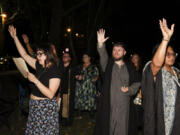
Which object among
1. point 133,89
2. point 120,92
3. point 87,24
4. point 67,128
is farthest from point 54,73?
point 87,24

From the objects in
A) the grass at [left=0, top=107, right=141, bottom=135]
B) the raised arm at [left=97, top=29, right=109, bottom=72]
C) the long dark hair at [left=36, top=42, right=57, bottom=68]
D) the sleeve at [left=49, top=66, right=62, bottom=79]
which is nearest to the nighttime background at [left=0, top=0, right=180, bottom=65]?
the grass at [left=0, top=107, right=141, bottom=135]

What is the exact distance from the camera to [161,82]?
2824 millimetres

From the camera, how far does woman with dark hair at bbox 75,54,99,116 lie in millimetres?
6836

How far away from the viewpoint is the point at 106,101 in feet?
13.5

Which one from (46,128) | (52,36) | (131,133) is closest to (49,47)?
(46,128)

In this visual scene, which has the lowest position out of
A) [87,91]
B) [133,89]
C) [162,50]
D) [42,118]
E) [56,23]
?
[42,118]

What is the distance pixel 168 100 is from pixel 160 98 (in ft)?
0.60

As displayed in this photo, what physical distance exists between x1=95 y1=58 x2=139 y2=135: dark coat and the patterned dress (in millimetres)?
2594

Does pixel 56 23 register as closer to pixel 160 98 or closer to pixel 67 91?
pixel 67 91

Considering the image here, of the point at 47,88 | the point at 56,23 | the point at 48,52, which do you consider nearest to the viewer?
the point at 47,88

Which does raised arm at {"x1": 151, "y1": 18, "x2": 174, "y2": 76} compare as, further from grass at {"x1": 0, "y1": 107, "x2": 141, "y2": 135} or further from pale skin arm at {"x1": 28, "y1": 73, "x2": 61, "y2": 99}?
grass at {"x1": 0, "y1": 107, "x2": 141, "y2": 135}

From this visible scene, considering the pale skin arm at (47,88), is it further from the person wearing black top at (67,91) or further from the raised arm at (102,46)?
the person wearing black top at (67,91)

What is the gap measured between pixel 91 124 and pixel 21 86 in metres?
A: 2.55

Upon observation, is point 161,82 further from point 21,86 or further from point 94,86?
point 21,86
